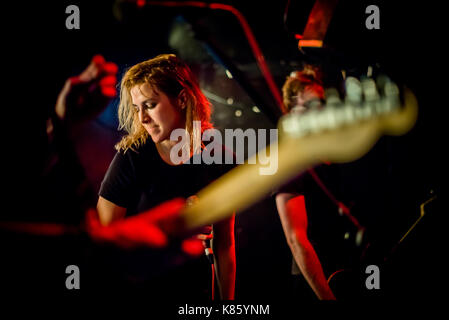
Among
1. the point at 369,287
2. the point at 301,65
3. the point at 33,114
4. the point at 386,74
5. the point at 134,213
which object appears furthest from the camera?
the point at 301,65

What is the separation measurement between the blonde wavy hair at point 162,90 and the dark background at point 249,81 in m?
0.23

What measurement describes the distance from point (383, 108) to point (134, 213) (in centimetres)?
219

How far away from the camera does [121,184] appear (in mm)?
1684

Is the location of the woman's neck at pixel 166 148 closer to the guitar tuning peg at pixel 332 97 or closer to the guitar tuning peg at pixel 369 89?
the guitar tuning peg at pixel 332 97

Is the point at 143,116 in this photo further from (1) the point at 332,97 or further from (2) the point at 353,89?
(2) the point at 353,89

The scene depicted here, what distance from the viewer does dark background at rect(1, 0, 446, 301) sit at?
1.47 metres

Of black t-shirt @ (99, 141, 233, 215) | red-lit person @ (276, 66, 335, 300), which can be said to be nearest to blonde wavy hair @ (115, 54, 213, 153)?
black t-shirt @ (99, 141, 233, 215)

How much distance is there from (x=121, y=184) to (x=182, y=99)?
2.02ft

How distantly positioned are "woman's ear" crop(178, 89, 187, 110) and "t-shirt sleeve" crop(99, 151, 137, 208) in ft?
1.41

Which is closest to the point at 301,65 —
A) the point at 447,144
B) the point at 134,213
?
the point at 447,144

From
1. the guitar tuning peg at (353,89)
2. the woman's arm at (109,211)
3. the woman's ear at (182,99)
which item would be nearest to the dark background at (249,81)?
the guitar tuning peg at (353,89)

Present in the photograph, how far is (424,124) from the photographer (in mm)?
2512

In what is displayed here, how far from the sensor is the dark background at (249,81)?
147 cm
